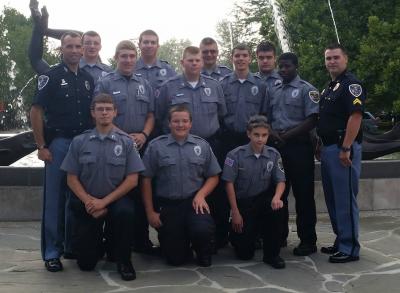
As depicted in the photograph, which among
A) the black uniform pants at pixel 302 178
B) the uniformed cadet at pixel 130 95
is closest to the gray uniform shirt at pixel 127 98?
the uniformed cadet at pixel 130 95

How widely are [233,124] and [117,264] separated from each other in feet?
5.72

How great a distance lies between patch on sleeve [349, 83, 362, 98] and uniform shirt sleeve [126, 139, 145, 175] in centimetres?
184

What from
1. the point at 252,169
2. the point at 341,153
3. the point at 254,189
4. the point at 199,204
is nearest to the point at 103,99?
the point at 199,204

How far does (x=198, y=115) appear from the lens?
4.89 metres

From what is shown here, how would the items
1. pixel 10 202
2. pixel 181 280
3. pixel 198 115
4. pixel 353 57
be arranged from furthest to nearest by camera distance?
pixel 353 57 → pixel 10 202 → pixel 198 115 → pixel 181 280

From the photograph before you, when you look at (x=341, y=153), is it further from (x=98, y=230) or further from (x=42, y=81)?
(x=42, y=81)

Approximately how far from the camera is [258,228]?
473 centimetres

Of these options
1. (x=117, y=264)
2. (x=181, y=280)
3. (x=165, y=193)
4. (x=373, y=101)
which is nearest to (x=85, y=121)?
(x=165, y=193)

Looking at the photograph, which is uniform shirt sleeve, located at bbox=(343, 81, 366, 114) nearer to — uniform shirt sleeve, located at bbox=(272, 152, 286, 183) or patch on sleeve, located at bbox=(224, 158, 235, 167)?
uniform shirt sleeve, located at bbox=(272, 152, 286, 183)

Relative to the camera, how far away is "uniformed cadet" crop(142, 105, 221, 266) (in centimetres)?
446

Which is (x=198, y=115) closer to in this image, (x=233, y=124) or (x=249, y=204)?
(x=233, y=124)

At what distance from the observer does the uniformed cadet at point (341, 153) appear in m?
4.54

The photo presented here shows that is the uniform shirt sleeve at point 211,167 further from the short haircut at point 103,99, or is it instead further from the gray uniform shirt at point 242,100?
the short haircut at point 103,99

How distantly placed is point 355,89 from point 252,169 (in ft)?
3.62
